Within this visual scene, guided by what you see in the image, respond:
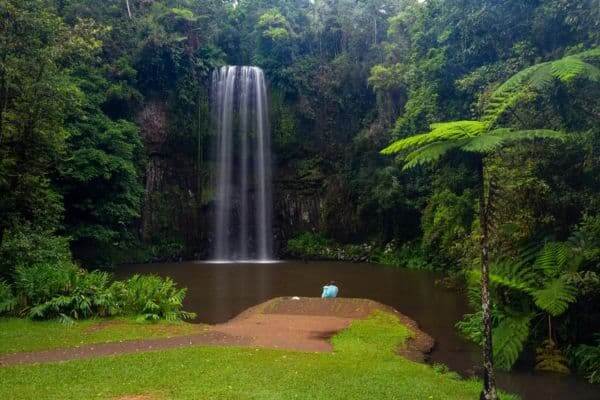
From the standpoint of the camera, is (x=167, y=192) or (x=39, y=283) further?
(x=167, y=192)

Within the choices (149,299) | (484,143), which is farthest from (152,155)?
(484,143)

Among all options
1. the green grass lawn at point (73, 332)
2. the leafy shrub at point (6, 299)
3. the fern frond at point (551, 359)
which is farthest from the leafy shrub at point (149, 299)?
the fern frond at point (551, 359)

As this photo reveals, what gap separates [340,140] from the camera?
3259cm

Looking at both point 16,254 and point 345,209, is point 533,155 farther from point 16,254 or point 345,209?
point 345,209

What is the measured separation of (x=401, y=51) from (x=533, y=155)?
20.3 meters

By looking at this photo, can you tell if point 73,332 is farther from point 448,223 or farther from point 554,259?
point 448,223

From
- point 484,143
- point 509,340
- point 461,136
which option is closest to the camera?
point 484,143

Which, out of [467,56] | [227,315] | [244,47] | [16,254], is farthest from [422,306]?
[244,47]

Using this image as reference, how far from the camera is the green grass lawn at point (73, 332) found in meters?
9.66

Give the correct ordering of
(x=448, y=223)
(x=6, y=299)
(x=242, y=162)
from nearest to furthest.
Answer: (x=6, y=299)
(x=448, y=223)
(x=242, y=162)

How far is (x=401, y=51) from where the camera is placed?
29.7m

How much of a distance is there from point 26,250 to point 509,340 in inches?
454

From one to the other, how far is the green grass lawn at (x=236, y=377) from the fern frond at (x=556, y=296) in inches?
73.3

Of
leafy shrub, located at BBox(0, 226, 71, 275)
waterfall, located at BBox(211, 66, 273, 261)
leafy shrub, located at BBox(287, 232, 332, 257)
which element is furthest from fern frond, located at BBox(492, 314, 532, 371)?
waterfall, located at BBox(211, 66, 273, 261)
